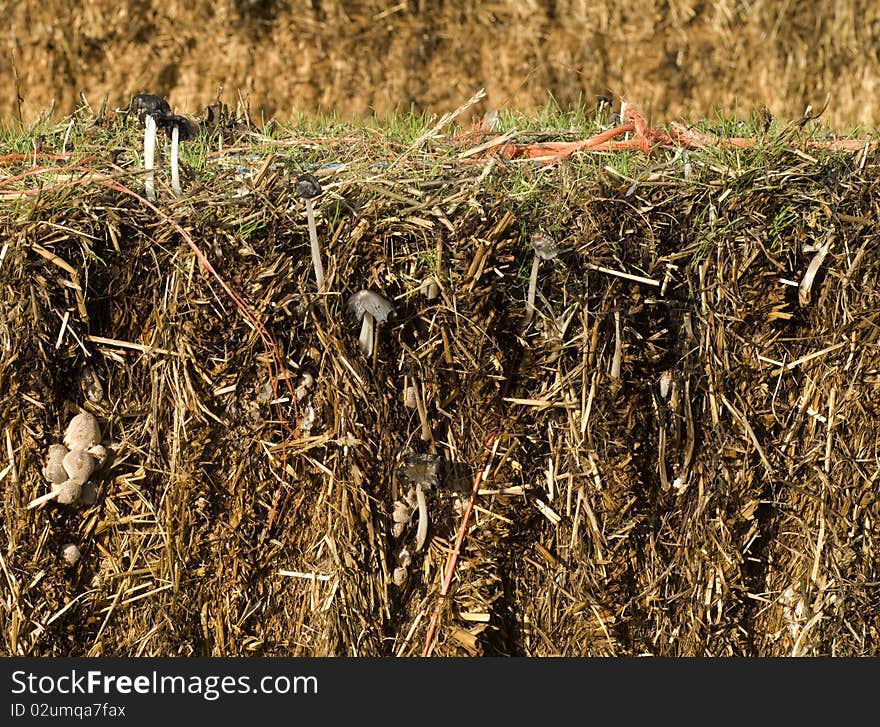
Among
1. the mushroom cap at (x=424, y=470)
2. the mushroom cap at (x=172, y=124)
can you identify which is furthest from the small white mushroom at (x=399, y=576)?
the mushroom cap at (x=172, y=124)

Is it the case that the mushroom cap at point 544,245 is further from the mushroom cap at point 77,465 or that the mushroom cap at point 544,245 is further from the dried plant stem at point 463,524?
the mushroom cap at point 77,465

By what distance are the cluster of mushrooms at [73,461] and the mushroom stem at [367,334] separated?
533 millimetres

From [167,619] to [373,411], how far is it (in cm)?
58

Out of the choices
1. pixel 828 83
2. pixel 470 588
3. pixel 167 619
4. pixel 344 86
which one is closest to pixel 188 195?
pixel 167 619

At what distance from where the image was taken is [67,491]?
181 centimetres

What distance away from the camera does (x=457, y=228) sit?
1806 millimetres

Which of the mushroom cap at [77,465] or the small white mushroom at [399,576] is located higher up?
the mushroom cap at [77,465]

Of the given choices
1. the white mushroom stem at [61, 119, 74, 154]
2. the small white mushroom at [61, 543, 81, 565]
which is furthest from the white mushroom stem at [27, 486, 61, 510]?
the white mushroom stem at [61, 119, 74, 154]

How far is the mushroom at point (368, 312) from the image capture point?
177cm

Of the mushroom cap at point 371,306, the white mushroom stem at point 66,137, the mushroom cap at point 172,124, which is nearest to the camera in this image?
the mushroom cap at point 371,306

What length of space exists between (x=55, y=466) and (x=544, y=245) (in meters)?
1.01

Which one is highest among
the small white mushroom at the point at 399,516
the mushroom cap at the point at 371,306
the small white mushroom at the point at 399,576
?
the mushroom cap at the point at 371,306

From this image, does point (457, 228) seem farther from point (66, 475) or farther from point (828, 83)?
point (828, 83)

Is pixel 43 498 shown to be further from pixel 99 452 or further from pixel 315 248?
pixel 315 248
